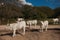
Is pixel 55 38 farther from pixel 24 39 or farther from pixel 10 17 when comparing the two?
pixel 10 17

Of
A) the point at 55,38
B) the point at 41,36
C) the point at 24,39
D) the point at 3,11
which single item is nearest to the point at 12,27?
the point at 24,39

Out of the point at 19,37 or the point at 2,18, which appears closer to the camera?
the point at 19,37

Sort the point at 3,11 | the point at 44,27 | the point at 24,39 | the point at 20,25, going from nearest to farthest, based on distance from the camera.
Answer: the point at 24,39
the point at 20,25
the point at 44,27
the point at 3,11

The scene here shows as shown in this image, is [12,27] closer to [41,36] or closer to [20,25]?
[20,25]

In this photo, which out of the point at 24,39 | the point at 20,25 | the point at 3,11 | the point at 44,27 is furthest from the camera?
the point at 3,11

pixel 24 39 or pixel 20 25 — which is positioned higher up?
pixel 20 25

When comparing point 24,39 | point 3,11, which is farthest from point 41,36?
point 3,11

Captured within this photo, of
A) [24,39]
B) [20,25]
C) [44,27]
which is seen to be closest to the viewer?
[24,39]

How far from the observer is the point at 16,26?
1698 centimetres

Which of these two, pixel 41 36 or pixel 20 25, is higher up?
pixel 20 25

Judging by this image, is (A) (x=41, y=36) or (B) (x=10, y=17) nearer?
(A) (x=41, y=36)

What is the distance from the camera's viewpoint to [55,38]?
17047 mm

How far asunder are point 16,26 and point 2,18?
2632 cm

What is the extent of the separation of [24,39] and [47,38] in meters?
2.24
